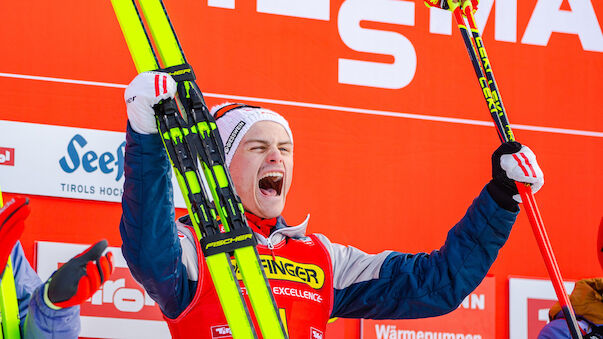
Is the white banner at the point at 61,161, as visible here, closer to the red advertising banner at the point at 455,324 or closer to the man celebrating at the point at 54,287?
the man celebrating at the point at 54,287

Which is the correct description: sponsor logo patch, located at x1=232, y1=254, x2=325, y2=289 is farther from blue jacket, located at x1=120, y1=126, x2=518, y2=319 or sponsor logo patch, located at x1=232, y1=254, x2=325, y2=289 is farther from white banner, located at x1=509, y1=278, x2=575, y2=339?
white banner, located at x1=509, y1=278, x2=575, y2=339

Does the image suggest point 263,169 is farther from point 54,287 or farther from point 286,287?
point 54,287

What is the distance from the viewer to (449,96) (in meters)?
3.42

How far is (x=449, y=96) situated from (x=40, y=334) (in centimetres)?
192

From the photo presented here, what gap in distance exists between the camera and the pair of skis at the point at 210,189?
1698 mm

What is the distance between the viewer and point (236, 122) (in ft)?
7.72

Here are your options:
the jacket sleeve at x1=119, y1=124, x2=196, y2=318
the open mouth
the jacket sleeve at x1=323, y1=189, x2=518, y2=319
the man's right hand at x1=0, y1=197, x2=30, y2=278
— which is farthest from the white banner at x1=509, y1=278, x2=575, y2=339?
the man's right hand at x1=0, y1=197, x2=30, y2=278

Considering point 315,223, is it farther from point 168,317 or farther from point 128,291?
point 168,317

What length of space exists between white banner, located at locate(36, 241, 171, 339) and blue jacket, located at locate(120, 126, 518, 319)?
80 centimetres

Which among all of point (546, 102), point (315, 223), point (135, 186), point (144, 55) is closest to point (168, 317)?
point (135, 186)

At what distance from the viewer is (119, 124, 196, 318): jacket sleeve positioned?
6.00ft

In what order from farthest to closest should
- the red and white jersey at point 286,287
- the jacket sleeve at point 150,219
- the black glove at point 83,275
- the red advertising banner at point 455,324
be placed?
1. the red advertising banner at point 455,324
2. the red and white jersey at point 286,287
3. the jacket sleeve at point 150,219
4. the black glove at point 83,275

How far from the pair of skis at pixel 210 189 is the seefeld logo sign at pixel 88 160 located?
120 centimetres

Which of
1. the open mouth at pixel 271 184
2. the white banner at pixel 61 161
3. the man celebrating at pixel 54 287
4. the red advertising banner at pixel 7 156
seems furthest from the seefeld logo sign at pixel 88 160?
the man celebrating at pixel 54 287
